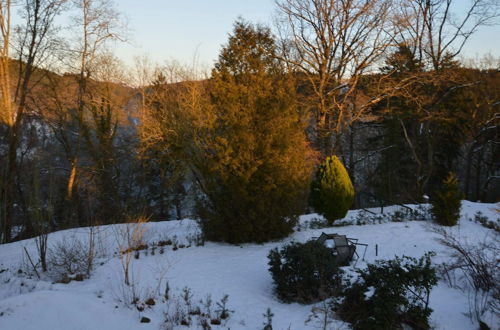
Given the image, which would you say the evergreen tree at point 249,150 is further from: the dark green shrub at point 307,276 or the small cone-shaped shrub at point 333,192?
the dark green shrub at point 307,276

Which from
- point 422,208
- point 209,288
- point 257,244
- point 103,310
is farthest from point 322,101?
point 103,310

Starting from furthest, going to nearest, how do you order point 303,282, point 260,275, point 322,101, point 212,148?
1. point 322,101
2. point 212,148
3. point 260,275
4. point 303,282

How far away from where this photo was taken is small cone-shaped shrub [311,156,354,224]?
1052 cm

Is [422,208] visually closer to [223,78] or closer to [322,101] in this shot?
[322,101]

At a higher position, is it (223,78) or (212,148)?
(223,78)

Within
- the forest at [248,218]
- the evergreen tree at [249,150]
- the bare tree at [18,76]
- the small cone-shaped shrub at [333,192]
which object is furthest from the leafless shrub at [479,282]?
the bare tree at [18,76]

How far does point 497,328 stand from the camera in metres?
4.26

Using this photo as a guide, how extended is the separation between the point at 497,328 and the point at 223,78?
7.54 m

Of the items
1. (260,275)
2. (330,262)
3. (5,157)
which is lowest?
(260,275)

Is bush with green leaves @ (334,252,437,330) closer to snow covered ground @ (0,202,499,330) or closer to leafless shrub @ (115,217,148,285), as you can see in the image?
snow covered ground @ (0,202,499,330)

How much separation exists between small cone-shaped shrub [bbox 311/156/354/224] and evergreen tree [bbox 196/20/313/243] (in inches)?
74.0

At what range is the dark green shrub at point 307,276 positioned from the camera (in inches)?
218

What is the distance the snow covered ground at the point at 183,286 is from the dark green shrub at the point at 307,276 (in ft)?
0.78

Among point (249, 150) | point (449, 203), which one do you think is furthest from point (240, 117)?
point (449, 203)
